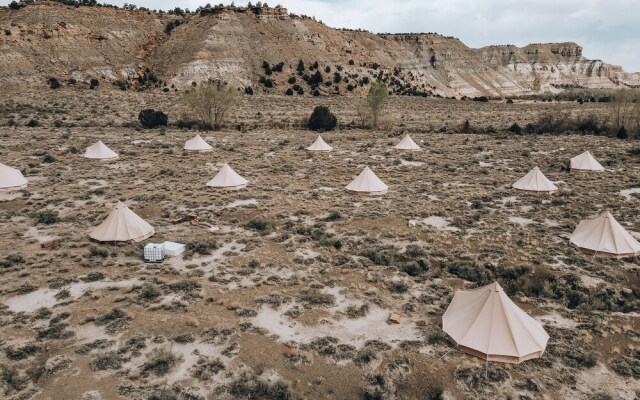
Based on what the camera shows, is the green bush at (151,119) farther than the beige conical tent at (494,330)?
Yes

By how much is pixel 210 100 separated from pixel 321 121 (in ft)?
44.0

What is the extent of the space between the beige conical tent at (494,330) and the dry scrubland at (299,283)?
14.4 inches

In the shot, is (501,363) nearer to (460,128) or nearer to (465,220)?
(465,220)

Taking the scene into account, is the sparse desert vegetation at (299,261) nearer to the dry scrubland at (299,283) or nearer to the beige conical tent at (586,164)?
the dry scrubland at (299,283)

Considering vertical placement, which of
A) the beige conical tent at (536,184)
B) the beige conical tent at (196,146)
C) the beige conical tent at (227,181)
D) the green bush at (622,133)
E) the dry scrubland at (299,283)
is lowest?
the dry scrubland at (299,283)

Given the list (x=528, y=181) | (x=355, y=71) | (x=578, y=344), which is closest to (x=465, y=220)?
(x=528, y=181)

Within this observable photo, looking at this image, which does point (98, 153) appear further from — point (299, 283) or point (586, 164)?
point (586, 164)

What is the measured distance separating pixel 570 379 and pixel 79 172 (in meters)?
31.0

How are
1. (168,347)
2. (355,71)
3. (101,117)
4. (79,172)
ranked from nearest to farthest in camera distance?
(168,347)
(79,172)
(101,117)
(355,71)

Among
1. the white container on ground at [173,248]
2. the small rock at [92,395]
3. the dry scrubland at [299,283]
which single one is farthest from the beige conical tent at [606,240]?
the small rock at [92,395]

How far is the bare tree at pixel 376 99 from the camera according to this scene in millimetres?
49875

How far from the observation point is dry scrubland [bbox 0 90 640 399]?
10422 millimetres

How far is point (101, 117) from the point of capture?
50906 mm

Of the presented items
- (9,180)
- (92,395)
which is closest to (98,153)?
(9,180)
